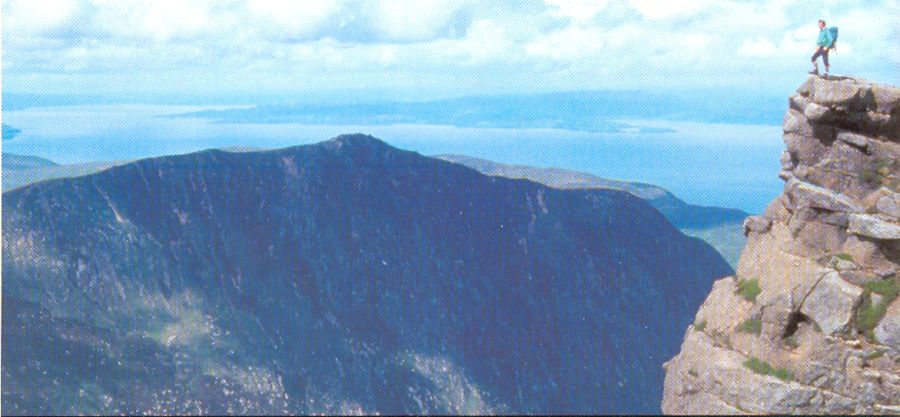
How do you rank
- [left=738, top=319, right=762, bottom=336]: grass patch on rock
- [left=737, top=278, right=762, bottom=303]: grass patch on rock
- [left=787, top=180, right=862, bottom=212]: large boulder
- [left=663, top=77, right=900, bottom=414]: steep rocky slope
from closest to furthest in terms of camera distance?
[left=663, top=77, right=900, bottom=414]: steep rocky slope → [left=787, top=180, right=862, bottom=212]: large boulder → [left=738, top=319, right=762, bottom=336]: grass patch on rock → [left=737, top=278, right=762, bottom=303]: grass patch on rock

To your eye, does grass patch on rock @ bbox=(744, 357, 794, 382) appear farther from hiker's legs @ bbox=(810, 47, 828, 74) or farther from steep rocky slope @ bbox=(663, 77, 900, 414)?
hiker's legs @ bbox=(810, 47, 828, 74)

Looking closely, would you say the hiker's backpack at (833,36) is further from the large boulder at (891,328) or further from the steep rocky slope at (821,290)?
the large boulder at (891,328)

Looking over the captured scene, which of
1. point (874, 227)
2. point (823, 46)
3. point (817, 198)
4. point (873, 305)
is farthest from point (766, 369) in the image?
point (823, 46)

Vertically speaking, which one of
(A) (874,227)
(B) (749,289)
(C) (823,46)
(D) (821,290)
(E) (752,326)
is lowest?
(E) (752,326)

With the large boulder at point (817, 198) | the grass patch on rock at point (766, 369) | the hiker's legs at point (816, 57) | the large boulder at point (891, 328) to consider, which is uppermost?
the hiker's legs at point (816, 57)

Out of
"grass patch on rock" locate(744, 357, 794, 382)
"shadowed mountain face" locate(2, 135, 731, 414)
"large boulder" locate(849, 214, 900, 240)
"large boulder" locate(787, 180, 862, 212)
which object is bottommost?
"shadowed mountain face" locate(2, 135, 731, 414)

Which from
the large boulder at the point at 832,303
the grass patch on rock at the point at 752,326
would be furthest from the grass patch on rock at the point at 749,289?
the large boulder at the point at 832,303

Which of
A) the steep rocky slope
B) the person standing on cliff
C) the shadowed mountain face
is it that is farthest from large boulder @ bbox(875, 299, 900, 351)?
the shadowed mountain face

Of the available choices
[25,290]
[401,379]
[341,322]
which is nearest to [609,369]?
[401,379]

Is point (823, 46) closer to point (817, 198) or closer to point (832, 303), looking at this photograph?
point (817, 198)
